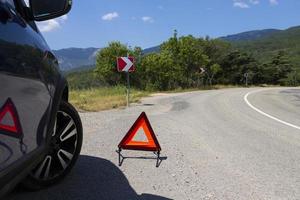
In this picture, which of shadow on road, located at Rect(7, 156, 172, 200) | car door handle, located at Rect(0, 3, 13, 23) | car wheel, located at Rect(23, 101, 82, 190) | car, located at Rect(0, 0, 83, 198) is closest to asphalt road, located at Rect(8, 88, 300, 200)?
shadow on road, located at Rect(7, 156, 172, 200)

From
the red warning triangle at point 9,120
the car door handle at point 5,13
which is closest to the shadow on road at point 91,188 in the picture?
the red warning triangle at point 9,120

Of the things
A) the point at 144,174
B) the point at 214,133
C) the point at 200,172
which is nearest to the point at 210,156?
the point at 200,172

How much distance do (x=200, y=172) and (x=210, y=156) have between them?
3.66 ft

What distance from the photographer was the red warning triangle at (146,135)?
21.4 feet

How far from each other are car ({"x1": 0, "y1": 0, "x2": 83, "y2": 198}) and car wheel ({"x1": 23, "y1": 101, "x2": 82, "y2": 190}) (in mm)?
12

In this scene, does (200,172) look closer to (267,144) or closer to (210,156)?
(210,156)

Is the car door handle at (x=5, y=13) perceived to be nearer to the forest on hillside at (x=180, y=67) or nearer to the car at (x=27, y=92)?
the car at (x=27, y=92)

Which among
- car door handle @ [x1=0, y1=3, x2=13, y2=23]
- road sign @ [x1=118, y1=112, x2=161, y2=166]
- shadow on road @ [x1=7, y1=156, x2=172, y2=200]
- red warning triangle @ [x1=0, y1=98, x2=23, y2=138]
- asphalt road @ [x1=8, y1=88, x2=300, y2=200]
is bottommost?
asphalt road @ [x1=8, y1=88, x2=300, y2=200]

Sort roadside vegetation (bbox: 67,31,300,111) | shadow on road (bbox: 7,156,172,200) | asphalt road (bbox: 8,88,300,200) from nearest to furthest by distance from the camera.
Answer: shadow on road (bbox: 7,156,172,200) → asphalt road (bbox: 8,88,300,200) → roadside vegetation (bbox: 67,31,300,111)

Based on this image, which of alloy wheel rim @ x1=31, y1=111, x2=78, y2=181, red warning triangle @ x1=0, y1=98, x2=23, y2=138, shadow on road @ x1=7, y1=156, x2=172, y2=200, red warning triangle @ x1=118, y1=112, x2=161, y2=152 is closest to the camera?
red warning triangle @ x1=0, y1=98, x2=23, y2=138

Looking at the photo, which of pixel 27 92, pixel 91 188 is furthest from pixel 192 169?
pixel 27 92

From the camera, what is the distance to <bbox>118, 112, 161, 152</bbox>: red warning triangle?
654 cm

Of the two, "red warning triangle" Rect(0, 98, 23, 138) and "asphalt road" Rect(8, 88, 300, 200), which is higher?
"red warning triangle" Rect(0, 98, 23, 138)

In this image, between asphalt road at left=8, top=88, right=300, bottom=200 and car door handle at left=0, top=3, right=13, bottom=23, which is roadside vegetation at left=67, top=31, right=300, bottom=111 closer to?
asphalt road at left=8, top=88, right=300, bottom=200
